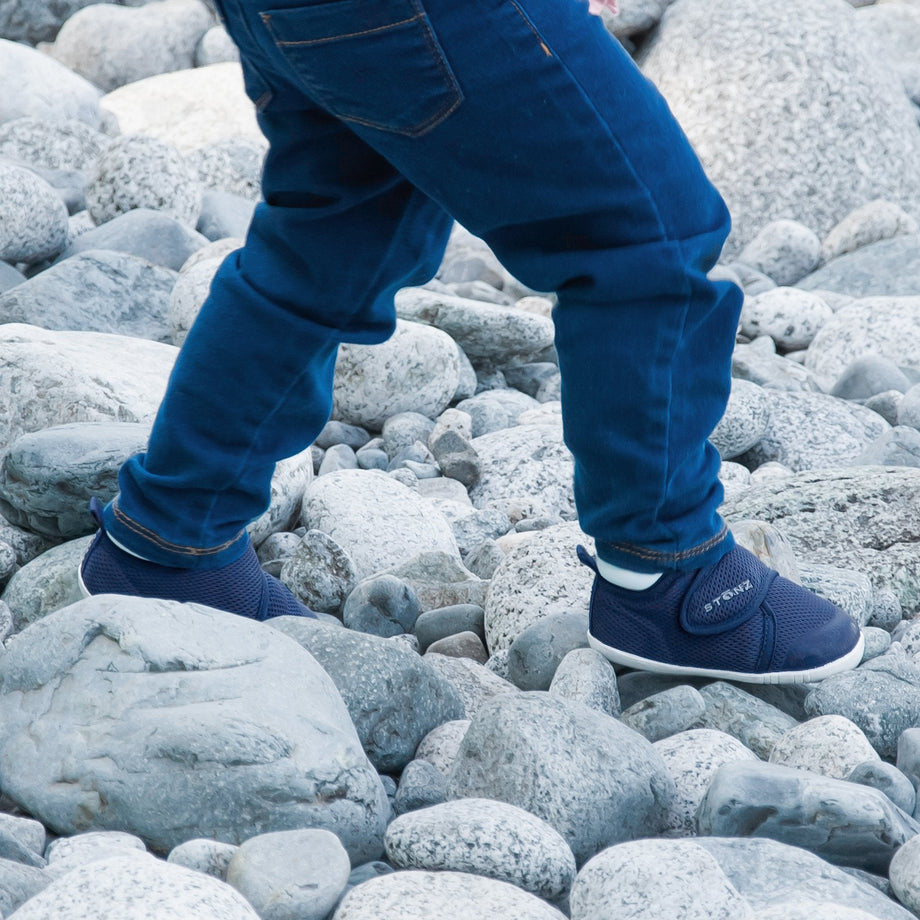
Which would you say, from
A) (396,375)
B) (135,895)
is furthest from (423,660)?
(396,375)

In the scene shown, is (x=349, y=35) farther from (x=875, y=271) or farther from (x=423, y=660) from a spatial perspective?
(x=875, y=271)

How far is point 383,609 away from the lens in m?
2.28

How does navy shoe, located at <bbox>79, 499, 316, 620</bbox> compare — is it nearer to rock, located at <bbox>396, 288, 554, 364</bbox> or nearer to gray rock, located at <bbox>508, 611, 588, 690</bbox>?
A: gray rock, located at <bbox>508, 611, 588, 690</bbox>

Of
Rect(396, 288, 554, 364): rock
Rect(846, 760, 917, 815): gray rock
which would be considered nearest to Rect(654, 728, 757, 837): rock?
Rect(846, 760, 917, 815): gray rock

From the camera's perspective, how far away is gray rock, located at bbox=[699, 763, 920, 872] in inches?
55.8

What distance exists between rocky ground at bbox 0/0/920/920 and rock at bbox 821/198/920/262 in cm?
166

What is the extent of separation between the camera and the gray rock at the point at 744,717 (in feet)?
5.88

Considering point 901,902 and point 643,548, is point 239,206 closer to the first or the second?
point 643,548

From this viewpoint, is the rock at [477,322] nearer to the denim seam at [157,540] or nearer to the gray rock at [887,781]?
the denim seam at [157,540]

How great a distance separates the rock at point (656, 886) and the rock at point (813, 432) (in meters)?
2.45

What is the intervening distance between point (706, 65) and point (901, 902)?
23.3 ft

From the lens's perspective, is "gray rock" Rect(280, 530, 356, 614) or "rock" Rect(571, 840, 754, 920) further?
"gray rock" Rect(280, 530, 356, 614)

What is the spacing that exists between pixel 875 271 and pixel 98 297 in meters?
3.98

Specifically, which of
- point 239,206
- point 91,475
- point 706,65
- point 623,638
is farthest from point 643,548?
point 706,65
